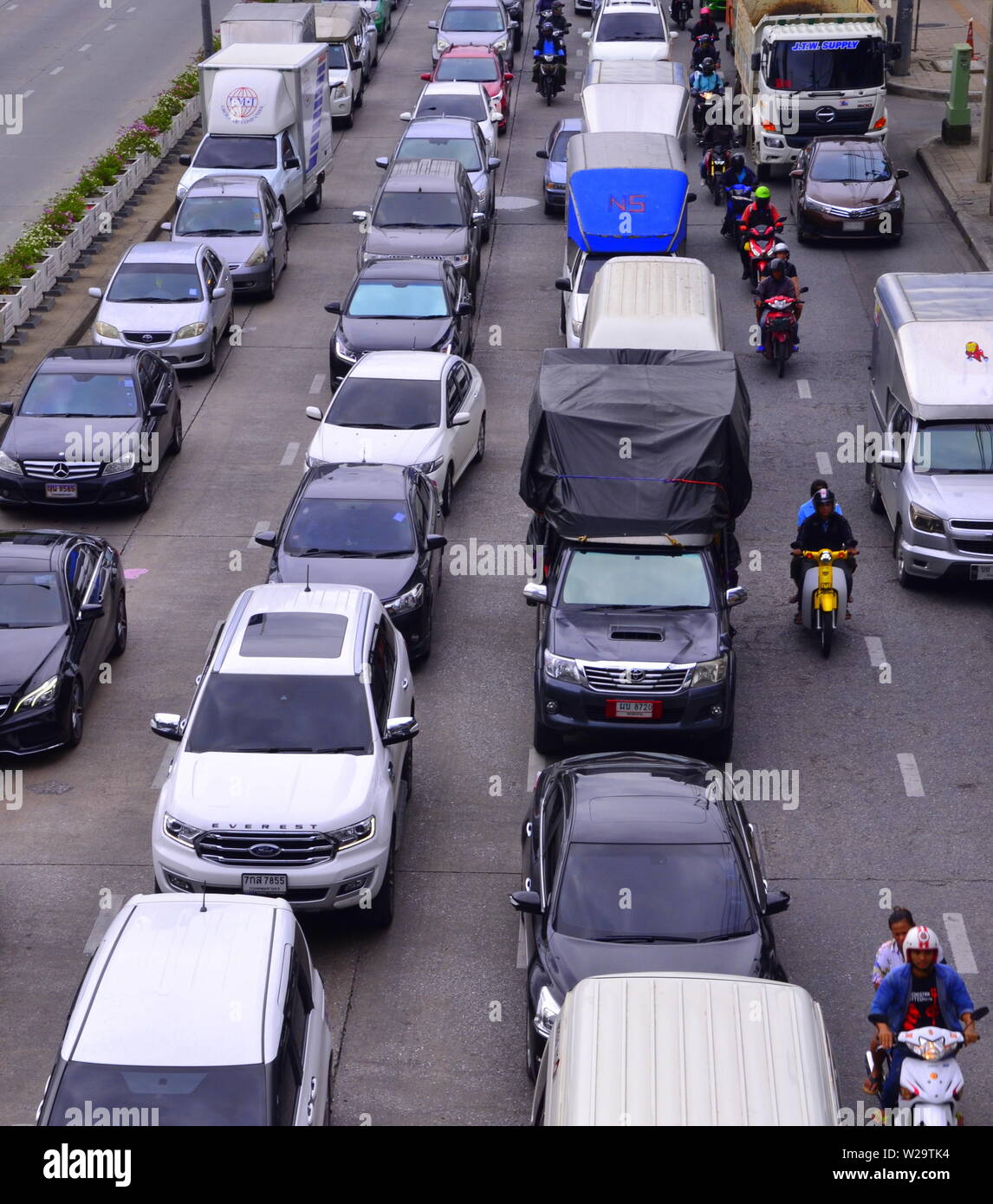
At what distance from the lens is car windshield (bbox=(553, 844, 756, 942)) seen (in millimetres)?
11438

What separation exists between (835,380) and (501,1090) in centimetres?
1602

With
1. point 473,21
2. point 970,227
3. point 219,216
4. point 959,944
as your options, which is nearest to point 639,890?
point 959,944

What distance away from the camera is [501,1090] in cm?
1149

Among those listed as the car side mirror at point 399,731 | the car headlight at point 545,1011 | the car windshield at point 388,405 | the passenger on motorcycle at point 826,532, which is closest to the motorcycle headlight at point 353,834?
the car side mirror at point 399,731

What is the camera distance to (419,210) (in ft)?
95.6

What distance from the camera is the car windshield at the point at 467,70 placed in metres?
40.7

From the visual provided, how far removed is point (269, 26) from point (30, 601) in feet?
81.3

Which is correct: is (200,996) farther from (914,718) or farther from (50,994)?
(914,718)

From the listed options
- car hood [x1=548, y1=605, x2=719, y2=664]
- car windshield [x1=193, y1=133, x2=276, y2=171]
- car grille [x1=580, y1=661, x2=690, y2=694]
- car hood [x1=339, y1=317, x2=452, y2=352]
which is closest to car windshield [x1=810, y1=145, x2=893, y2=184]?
car windshield [x1=193, y1=133, x2=276, y2=171]

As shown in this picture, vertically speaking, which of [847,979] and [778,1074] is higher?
[778,1074]

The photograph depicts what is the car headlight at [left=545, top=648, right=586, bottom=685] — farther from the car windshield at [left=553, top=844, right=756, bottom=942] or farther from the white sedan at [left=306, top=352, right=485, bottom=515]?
the white sedan at [left=306, top=352, right=485, bottom=515]

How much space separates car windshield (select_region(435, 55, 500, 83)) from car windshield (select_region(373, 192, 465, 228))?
12.1 metres

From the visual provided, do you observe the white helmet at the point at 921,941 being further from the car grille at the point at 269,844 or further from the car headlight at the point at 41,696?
the car headlight at the point at 41,696

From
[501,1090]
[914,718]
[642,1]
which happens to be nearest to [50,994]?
[501,1090]
